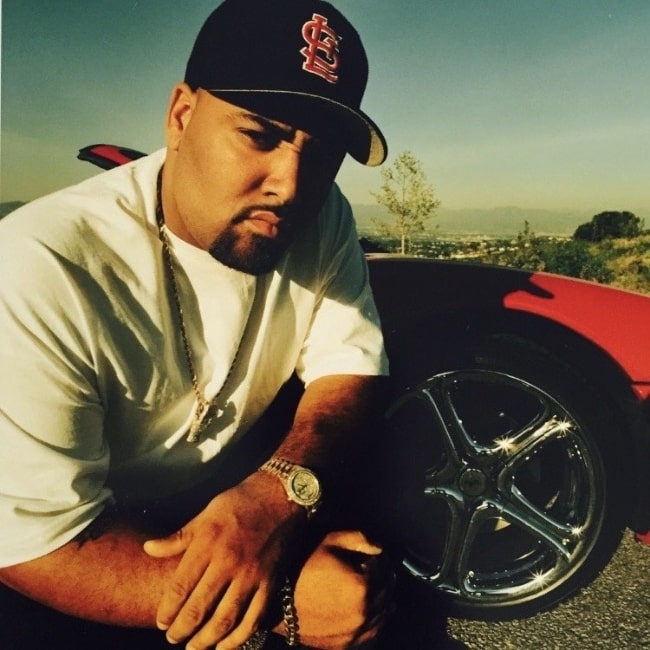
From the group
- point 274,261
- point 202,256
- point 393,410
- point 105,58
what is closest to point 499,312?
point 393,410

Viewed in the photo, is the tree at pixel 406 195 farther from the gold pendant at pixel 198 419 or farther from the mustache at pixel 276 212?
the gold pendant at pixel 198 419

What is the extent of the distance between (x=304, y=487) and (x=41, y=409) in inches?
15.5

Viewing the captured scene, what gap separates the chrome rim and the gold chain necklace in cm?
51

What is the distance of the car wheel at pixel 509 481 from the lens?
1285 mm

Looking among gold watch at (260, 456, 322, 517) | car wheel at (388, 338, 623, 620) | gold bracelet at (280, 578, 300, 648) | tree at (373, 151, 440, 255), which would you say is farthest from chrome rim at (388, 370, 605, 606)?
gold bracelet at (280, 578, 300, 648)

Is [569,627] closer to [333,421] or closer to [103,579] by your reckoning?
[333,421]

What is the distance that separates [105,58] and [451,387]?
1005 mm

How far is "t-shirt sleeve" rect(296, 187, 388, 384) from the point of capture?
1116 mm

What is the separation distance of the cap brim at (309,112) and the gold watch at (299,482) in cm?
53

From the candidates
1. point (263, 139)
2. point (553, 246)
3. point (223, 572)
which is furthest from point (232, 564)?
point (553, 246)

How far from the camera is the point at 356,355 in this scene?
112cm

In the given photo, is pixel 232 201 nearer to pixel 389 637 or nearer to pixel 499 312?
pixel 499 312

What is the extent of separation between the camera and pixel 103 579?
2.51 feet

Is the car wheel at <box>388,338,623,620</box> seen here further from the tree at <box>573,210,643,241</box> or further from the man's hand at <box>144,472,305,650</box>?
the man's hand at <box>144,472,305,650</box>
